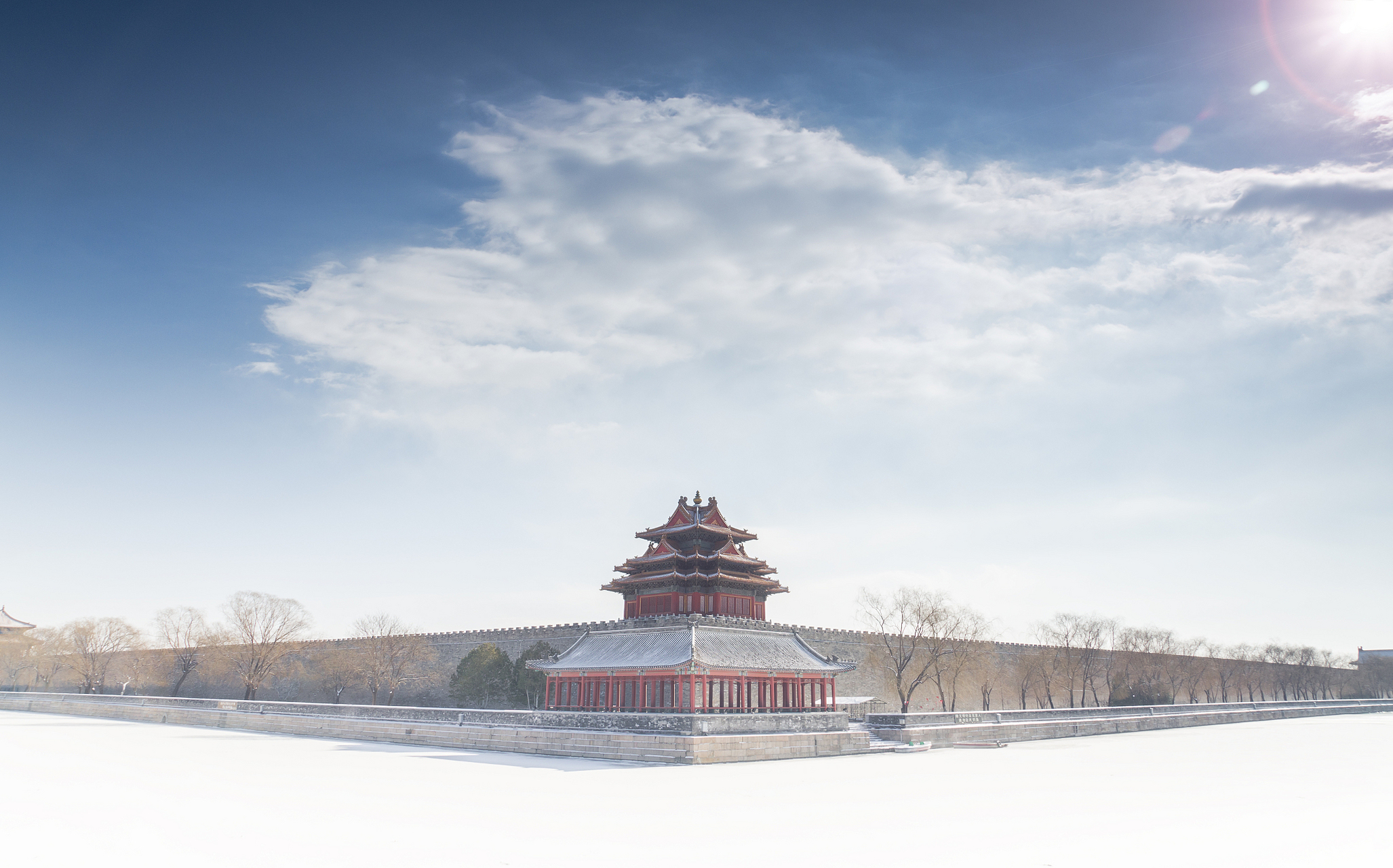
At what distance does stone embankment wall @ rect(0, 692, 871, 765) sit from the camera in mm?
23672

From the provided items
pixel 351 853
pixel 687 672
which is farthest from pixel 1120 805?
pixel 687 672

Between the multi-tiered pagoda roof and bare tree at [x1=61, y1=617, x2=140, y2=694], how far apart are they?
44.1 metres

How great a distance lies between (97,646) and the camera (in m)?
58.6

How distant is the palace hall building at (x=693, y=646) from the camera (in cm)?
3131

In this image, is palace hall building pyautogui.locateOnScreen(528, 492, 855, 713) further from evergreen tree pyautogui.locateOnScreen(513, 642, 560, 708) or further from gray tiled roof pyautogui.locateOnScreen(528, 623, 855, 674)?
evergreen tree pyautogui.locateOnScreen(513, 642, 560, 708)

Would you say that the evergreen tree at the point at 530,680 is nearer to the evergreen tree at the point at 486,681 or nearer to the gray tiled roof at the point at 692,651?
the evergreen tree at the point at 486,681

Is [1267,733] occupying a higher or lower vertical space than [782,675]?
lower

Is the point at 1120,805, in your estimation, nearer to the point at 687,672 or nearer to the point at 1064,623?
the point at 687,672

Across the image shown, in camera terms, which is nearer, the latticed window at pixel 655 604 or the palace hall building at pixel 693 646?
the palace hall building at pixel 693 646

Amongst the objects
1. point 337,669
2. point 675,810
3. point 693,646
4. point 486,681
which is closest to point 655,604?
point 693,646

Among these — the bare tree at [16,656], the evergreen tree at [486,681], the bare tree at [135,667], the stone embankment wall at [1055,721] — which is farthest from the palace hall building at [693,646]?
the bare tree at [16,656]

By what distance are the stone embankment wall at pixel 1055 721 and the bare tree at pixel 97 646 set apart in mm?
56971

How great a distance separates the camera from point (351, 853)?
35.6ft

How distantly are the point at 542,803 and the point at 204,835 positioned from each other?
18.7ft
